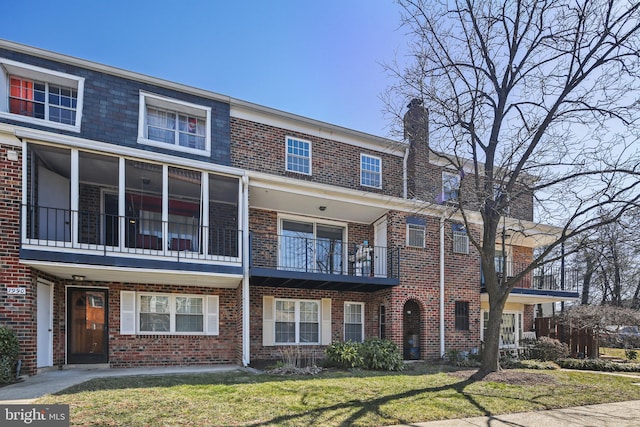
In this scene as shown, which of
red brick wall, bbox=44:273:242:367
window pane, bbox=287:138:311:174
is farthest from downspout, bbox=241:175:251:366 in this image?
window pane, bbox=287:138:311:174

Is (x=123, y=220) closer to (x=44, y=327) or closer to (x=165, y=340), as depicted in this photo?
(x=44, y=327)

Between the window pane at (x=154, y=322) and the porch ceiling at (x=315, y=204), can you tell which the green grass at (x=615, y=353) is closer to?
the porch ceiling at (x=315, y=204)

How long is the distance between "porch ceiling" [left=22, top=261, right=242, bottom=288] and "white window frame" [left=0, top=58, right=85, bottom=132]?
3748mm

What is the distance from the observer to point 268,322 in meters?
13.3

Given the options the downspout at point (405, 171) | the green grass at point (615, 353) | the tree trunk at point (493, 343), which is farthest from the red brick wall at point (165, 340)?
the green grass at point (615, 353)

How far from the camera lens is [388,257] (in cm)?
1416

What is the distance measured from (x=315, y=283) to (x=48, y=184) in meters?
8.15

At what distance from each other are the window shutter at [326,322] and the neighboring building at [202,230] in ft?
0.17

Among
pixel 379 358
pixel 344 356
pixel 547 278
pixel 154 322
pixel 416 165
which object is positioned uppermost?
pixel 416 165

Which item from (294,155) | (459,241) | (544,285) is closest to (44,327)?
(294,155)

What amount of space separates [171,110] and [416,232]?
30.6 feet

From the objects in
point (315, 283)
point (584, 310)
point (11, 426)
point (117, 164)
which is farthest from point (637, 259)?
point (11, 426)

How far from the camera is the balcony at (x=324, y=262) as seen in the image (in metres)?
12.9

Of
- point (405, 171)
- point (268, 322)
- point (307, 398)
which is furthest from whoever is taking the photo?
point (405, 171)
